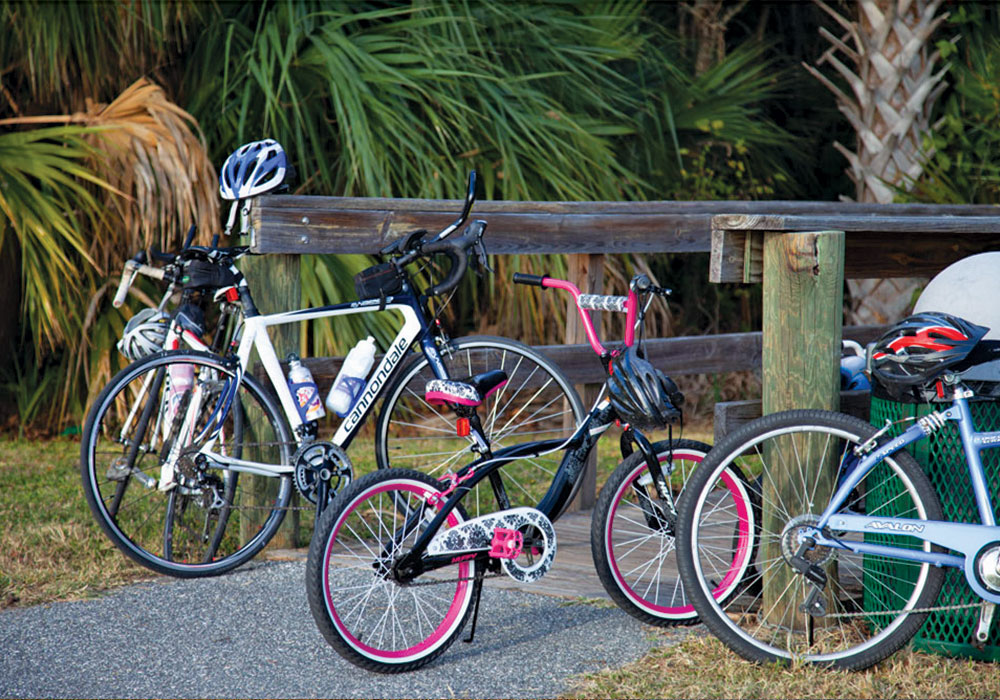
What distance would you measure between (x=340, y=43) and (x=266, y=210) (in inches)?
111

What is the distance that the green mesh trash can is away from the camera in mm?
3447

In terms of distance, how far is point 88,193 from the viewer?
6473mm

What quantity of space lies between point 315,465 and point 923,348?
207 cm

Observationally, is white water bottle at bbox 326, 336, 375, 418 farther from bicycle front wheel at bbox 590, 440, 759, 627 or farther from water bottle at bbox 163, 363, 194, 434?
bicycle front wheel at bbox 590, 440, 759, 627

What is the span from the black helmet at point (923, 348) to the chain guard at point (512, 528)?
42.6 inches

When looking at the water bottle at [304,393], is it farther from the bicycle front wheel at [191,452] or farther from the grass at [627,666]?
the grass at [627,666]

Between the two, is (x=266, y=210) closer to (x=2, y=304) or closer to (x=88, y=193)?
(x=88, y=193)

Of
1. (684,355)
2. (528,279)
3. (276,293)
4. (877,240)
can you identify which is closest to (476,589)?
(528,279)

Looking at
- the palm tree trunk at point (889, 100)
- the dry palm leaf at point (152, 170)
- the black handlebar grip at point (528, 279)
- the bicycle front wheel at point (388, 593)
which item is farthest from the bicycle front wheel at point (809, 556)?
the palm tree trunk at point (889, 100)

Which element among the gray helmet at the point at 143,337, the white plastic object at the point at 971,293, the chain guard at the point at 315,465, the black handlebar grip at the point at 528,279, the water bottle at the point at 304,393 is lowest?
the chain guard at the point at 315,465

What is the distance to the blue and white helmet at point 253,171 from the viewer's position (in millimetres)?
4355

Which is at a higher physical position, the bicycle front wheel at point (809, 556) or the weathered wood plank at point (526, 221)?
the weathered wood plank at point (526, 221)

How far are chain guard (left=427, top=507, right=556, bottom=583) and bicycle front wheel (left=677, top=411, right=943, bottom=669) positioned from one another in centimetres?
46

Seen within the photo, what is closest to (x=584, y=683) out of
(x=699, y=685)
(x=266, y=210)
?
(x=699, y=685)
